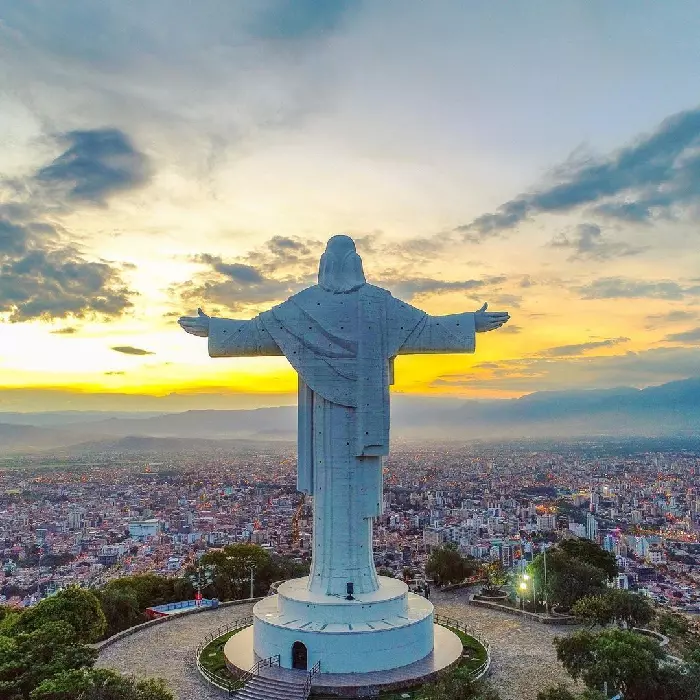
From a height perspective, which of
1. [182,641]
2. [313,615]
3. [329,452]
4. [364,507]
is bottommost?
[182,641]

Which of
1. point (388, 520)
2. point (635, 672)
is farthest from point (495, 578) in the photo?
point (388, 520)

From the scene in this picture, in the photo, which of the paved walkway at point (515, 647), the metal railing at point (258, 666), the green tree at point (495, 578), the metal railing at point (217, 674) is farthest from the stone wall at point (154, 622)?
the green tree at point (495, 578)

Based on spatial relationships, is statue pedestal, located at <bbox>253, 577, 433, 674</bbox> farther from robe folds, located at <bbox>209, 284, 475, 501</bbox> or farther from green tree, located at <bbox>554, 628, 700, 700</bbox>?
green tree, located at <bbox>554, 628, 700, 700</bbox>

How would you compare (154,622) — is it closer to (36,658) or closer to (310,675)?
(36,658)

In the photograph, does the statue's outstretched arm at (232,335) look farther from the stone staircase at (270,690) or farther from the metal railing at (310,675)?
the stone staircase at (270,690)

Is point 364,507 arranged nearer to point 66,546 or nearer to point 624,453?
point 66,546

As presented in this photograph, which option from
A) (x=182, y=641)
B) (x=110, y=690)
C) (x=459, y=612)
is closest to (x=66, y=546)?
(x=182, y=641)

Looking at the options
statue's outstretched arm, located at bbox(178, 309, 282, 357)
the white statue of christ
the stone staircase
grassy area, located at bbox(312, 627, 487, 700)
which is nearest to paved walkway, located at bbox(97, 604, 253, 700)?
the stone staircase
